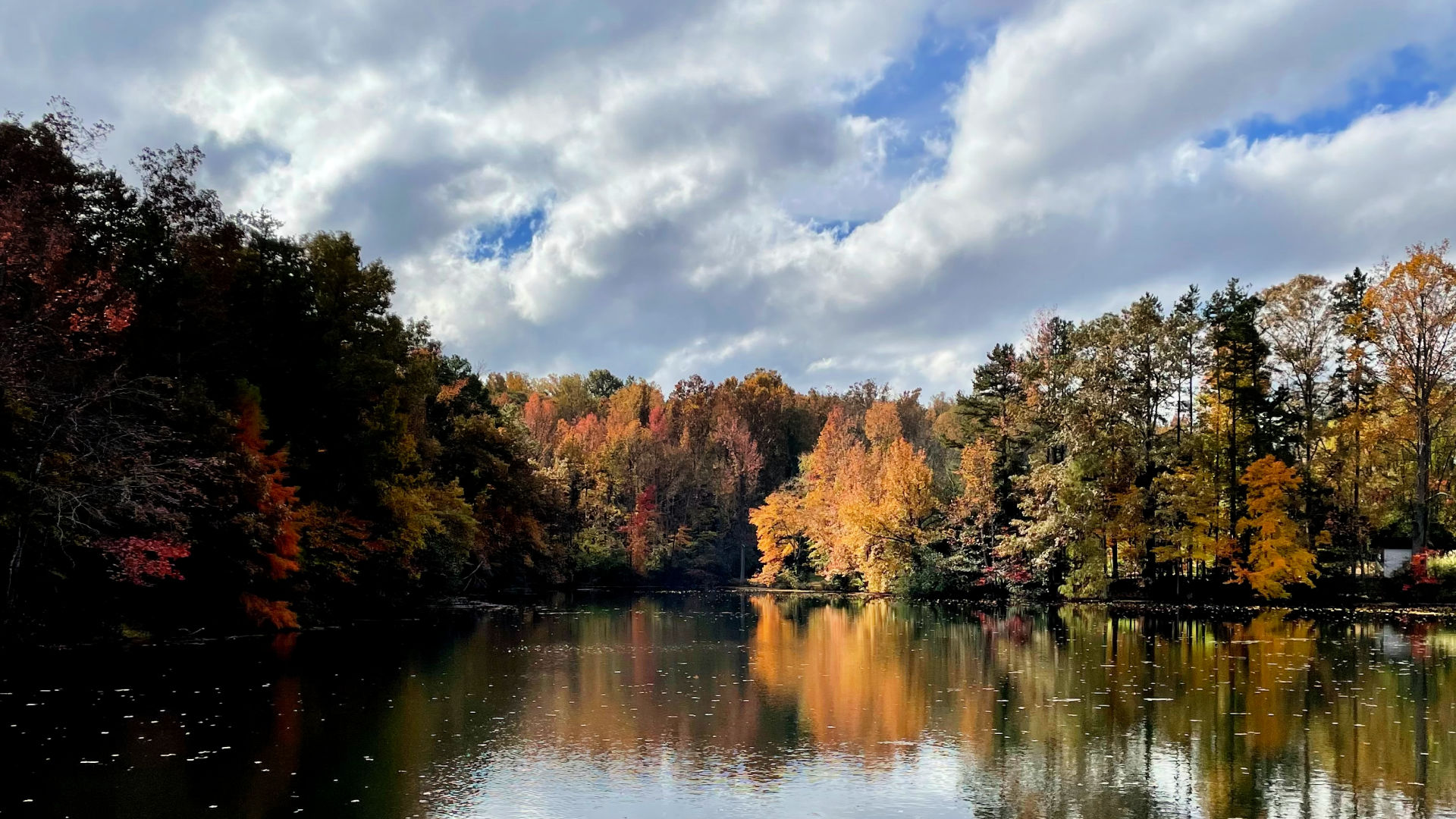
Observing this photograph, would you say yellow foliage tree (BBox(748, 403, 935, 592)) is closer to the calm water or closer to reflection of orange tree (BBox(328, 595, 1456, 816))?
reflection of orange tree (BBox(328, 595, 1456, 816))

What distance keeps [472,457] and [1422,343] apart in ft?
141

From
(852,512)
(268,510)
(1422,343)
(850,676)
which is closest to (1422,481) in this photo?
(1422,343)

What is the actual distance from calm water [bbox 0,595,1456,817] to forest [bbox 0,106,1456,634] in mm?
3894

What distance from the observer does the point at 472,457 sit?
4991cm

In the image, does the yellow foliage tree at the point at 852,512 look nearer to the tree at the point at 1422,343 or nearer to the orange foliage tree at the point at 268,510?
the tree at the point at 1422,343

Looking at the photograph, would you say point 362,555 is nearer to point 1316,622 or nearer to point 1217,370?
point 1316,622

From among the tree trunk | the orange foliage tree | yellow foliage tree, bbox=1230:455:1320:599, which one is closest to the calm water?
the orange foliage tree

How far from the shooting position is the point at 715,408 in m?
96.2

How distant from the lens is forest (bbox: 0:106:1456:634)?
25.4m

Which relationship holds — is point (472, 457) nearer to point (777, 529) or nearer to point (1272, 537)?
point (777, 529)

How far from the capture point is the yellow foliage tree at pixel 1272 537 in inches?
1676

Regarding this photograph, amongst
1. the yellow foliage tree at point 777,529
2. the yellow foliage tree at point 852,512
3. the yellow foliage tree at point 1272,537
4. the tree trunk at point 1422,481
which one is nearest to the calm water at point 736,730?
the yellow foliage tree at point 1272,537

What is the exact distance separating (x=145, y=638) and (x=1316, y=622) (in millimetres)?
37373

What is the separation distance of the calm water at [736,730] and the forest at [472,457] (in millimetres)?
3894
